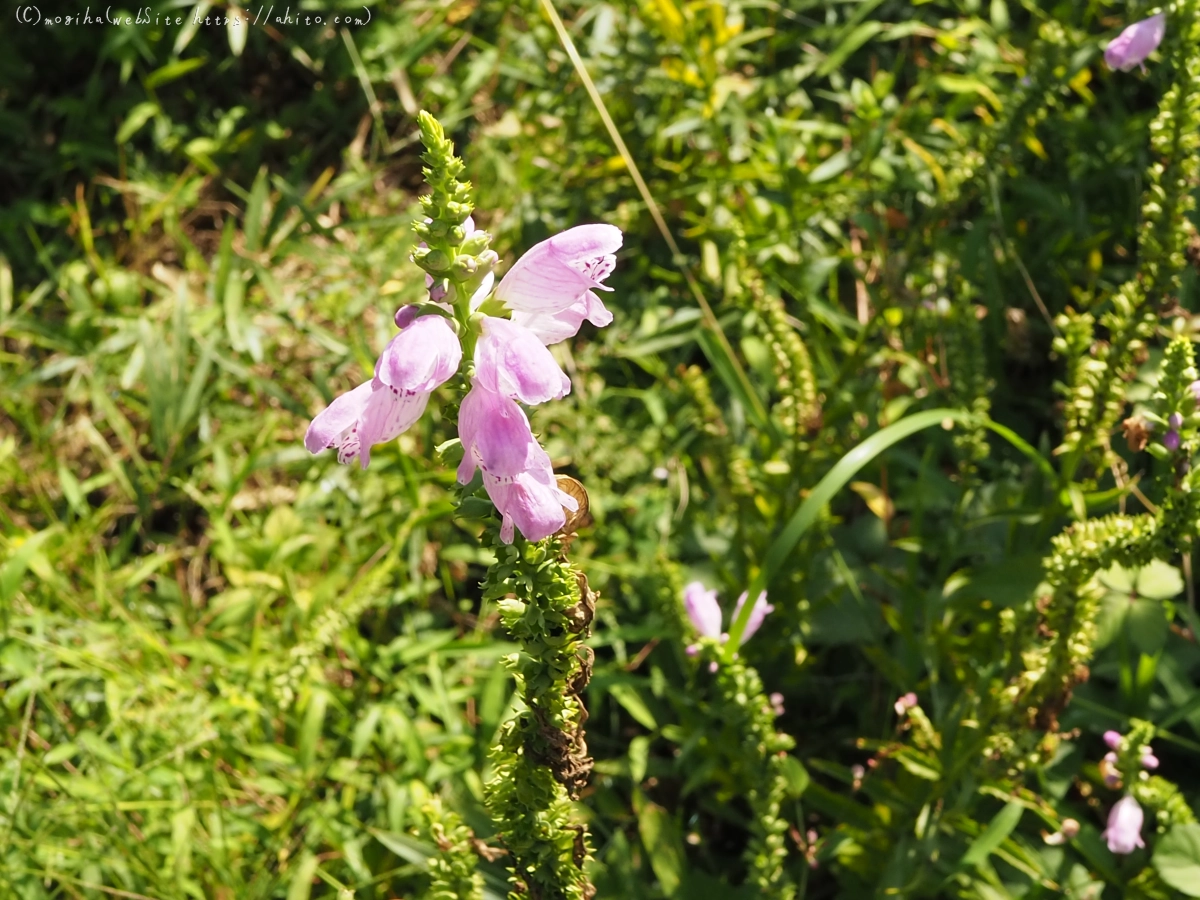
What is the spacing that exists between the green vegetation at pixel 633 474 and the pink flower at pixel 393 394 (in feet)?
0.27

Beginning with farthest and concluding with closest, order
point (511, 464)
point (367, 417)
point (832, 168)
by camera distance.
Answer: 1. point (832, 168)
2. point (367, 417)
3. point (511, 464)

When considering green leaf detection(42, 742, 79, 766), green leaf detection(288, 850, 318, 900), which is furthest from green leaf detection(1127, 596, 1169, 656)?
green leaf detection(42, 742, 79, 766)

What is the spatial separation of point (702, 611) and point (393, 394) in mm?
927

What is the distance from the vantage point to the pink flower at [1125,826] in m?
1.63

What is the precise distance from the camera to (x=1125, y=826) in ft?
5.36

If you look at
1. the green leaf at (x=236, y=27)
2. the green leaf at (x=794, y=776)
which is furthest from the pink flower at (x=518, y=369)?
the green leaf at (x=236, y=27)

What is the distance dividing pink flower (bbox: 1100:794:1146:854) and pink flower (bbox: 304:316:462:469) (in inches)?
51.3

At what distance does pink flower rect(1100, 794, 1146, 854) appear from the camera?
1.63 meters

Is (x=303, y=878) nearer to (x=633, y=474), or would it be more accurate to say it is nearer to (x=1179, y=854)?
(x=633, y=474)

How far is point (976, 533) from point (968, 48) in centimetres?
144

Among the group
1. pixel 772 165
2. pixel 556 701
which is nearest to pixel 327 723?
pixel 556 701

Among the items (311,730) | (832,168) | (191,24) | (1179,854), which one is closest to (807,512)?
(1179,854)

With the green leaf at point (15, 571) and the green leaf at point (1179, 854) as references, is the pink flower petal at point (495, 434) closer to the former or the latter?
the green leaf at point (1179, 854)

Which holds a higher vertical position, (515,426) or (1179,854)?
(515,426)
